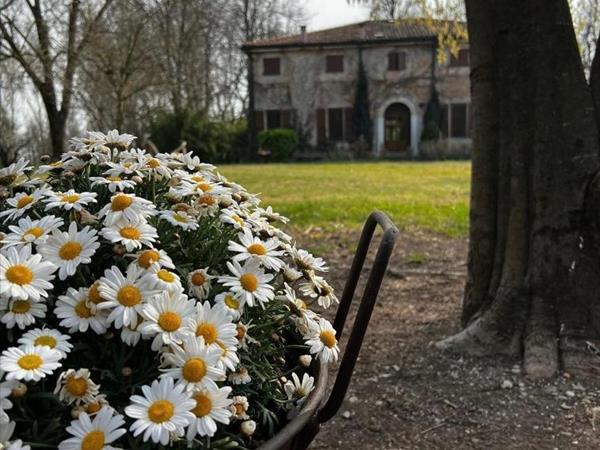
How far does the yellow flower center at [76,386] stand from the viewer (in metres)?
0.86

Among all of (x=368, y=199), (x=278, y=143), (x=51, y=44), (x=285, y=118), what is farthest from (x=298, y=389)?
(x=285, y=118)

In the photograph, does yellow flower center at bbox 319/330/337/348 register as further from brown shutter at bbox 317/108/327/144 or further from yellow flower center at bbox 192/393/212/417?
brown shutter at bbox 317/108/327/144

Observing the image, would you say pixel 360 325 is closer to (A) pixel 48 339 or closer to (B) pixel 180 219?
(B) pixel 180 219

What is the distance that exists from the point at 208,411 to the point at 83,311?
0.84 ft

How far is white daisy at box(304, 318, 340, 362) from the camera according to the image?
1155 mm

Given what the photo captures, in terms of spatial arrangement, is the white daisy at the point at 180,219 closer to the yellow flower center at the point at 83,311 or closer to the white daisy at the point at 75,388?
the yellow flower center at the point at 83,311

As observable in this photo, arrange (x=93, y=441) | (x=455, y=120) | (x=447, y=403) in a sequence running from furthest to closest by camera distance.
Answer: (x=455, y=120), (x=447, y=403), (x=93, y=441)

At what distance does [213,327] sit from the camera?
976 mm

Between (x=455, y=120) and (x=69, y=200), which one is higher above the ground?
(x=455, y=120)

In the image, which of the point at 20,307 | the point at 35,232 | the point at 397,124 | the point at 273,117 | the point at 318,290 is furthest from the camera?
the point at 273,117

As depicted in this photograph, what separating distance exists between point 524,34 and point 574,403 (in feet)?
5.55

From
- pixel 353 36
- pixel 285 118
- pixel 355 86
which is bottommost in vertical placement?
pixel 285 118

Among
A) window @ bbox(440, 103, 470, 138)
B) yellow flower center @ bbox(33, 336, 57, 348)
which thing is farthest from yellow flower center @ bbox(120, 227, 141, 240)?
window @ bbox(440, 103, 470, 138)

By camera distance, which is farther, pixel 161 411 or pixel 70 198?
pixel 70 198
